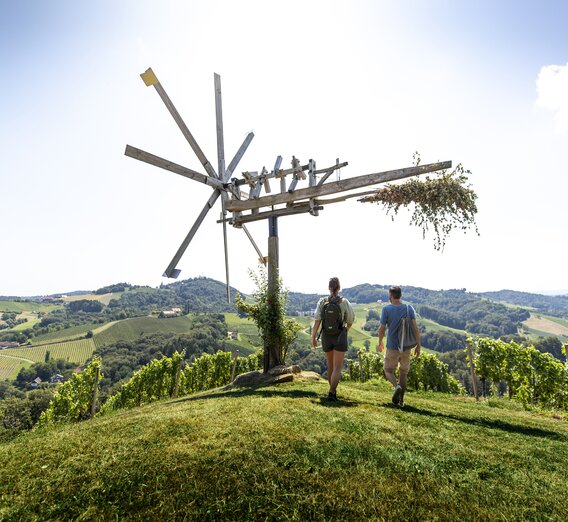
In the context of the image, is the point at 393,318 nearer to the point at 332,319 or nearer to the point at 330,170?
the point at 332,319

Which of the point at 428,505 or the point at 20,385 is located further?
the point at 20,385

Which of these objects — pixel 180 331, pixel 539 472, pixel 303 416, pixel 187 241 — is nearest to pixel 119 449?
pixel 303 416

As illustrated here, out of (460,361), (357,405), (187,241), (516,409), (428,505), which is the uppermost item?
(187,241)

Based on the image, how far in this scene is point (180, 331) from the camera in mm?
177500

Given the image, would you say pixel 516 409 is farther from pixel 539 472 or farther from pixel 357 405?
pixel 539 472

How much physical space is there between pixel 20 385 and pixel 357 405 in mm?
158337

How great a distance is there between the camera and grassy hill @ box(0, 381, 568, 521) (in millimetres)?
2982

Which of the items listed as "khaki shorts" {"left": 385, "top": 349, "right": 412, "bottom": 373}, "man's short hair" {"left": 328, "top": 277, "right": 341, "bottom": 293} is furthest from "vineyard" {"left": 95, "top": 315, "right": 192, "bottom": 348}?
"khaki shorts" {"left": 385, "top": 349, "right": 412, "bottom": 373}

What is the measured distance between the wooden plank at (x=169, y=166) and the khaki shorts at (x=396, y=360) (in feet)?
26.6

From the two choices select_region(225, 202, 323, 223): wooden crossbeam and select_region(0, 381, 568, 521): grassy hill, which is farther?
select_region(225, 202, 323, 223): wooden crossbeam

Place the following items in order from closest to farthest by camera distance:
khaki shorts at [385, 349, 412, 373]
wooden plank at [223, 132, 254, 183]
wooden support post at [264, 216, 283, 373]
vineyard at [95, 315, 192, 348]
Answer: khaki shorts at [385, 349, 412, 373]
wooden plank at [223, 132, 254, 183]
wooden support post at [264, 216, 283, 373]
vineyard at [95, 315, 192, 348]

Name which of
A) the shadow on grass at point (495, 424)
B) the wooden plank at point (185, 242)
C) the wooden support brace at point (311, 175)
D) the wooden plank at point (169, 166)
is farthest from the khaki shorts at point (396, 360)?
the wooden plank at point (169, 166)

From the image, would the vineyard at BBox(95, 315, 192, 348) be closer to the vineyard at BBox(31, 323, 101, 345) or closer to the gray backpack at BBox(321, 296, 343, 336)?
the vineyard at BBox(31, 323, 101, 345)

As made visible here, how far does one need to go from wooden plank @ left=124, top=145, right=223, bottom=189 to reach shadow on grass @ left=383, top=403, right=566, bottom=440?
896 centimetres
